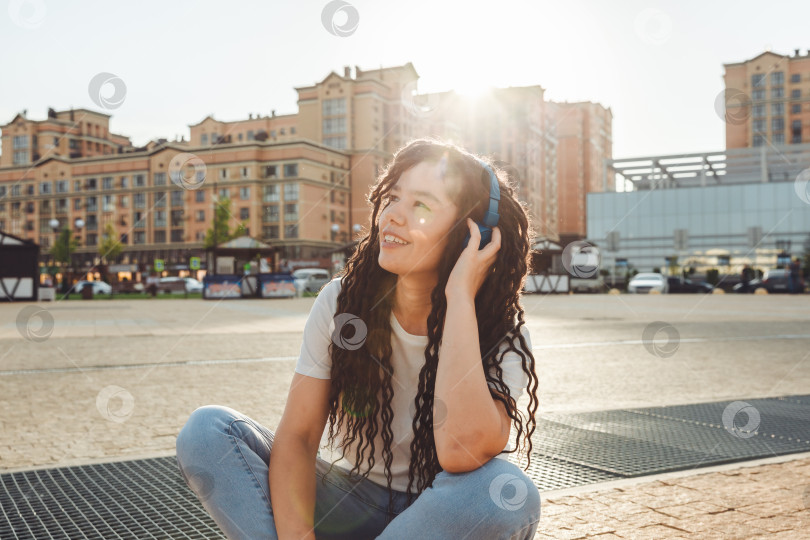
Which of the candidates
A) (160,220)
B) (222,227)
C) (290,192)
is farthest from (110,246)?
(290,192)

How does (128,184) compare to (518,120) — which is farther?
(518,120)

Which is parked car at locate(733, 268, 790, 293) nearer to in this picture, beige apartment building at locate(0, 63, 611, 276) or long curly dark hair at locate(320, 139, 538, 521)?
beige apartment building at locate(0, 63, 611, 276)

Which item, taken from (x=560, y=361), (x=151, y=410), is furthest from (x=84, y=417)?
(x=560, y=361)

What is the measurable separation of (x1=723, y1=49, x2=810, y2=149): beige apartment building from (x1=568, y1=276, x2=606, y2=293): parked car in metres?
52.6

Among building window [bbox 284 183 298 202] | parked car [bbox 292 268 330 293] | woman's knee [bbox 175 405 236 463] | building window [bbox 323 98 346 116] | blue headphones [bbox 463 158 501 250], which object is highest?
building window [bbox 323 98 346 116]

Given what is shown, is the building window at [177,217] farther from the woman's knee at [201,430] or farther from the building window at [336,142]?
the woman's knee at [201,430]

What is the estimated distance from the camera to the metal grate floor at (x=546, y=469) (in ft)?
9.91

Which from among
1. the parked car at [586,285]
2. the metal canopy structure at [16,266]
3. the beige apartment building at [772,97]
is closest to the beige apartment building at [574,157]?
the beige apartment building at [772,97]

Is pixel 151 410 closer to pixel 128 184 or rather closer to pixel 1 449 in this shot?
pixel 1 449

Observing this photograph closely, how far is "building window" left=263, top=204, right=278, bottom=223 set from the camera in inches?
2955

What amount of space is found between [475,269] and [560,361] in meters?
7.10

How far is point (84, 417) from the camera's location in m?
5.38

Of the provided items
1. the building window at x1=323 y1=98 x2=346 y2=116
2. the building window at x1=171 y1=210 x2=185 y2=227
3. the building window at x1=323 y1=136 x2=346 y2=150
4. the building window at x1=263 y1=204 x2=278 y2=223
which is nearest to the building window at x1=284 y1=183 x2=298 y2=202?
the building window at x1=263 y1=204 x2=278 y2=223

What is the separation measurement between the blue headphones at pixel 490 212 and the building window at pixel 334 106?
267 ft
